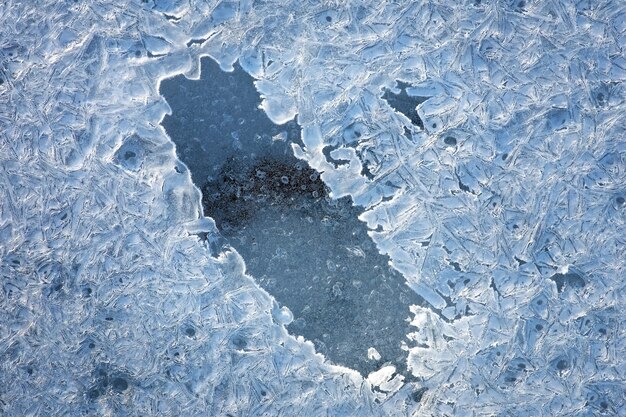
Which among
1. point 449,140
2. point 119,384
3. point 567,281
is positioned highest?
point 449,140

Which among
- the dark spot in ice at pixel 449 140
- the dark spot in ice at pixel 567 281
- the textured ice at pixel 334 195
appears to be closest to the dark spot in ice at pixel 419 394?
the textured ice at pixel 334 195

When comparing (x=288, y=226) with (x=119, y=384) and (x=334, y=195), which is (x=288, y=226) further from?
(x=119, y=384)

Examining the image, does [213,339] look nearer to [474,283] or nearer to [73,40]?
[474,283]

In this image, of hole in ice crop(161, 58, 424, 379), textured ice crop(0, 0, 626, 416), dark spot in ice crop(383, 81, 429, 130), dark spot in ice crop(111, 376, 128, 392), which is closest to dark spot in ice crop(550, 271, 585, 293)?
textured ice crop(0, 0, 626, 416)

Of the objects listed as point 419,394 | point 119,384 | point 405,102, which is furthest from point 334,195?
point 119,384

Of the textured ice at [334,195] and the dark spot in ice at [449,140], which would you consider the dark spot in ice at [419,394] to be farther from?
the dark spot in ice at [449,140]

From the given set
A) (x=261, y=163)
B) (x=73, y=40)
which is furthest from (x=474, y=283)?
(x=73, y=40)
